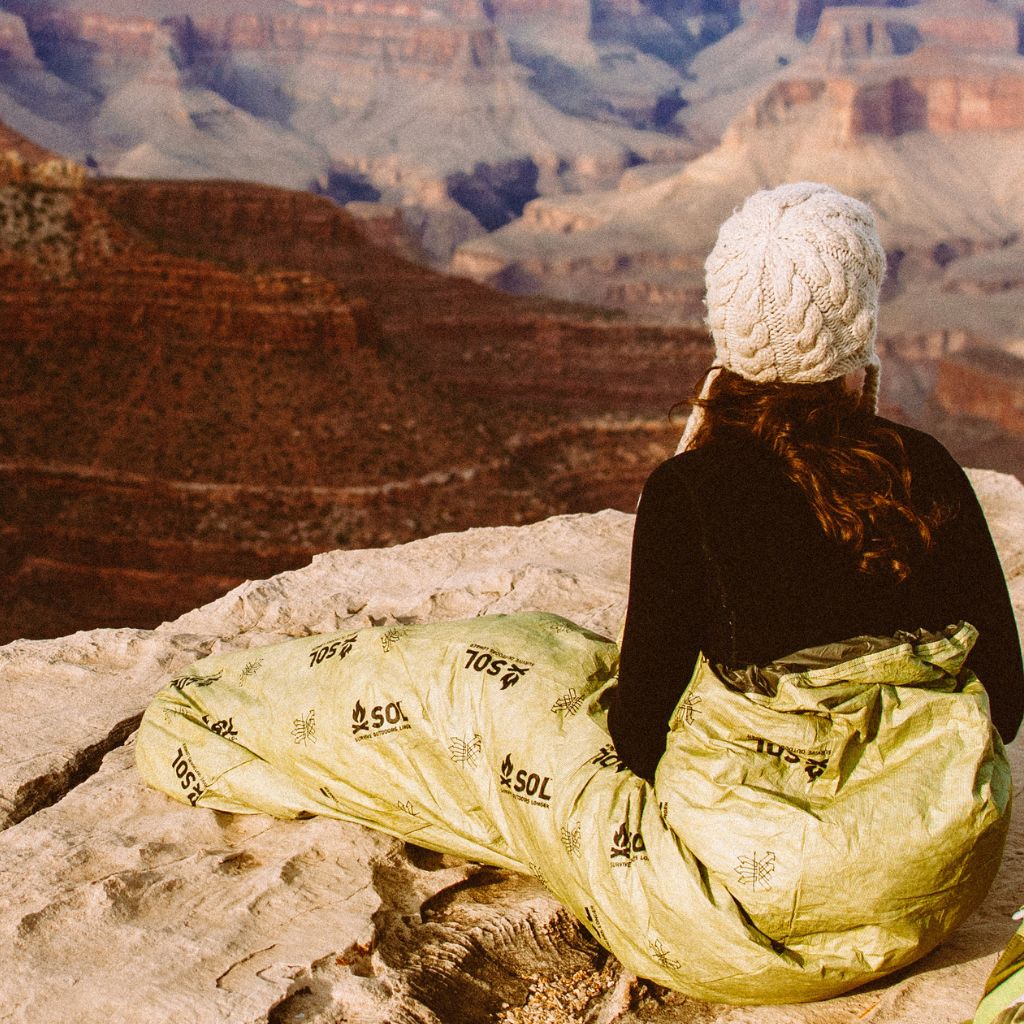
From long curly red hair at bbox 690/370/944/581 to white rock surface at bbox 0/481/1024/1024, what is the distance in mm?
1034

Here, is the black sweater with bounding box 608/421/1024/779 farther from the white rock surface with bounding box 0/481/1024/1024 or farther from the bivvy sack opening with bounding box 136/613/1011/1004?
the white rock surface with bounding box 0/481/1024/1024

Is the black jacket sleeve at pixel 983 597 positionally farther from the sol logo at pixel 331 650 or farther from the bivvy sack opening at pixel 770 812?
the sol logo at pixel 331 650

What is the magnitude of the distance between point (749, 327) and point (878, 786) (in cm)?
101

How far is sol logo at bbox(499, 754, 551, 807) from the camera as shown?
10.8ft

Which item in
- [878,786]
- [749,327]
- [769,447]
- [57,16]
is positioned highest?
[749,327]

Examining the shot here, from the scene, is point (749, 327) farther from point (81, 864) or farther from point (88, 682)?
point (88, 682)

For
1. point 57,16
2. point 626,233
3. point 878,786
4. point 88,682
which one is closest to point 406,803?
point 878,786

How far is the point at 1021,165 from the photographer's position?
91.9m

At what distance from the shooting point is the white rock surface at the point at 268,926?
121 inches

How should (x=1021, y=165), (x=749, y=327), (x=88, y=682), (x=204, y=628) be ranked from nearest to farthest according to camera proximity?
(x=749, y=327) → (x=88, y=682) → (x=204, y=628) → (x=1021, y=165)

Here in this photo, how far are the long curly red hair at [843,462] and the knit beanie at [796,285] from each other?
2.0 inches

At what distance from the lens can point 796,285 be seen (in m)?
2.84

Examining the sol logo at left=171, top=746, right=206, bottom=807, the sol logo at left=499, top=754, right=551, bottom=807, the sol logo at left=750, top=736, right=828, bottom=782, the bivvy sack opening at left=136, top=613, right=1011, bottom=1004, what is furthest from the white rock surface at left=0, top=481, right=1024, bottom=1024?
the sol logo at left=750, top=736, right=828, bottom=782

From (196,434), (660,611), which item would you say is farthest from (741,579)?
(196,434)
